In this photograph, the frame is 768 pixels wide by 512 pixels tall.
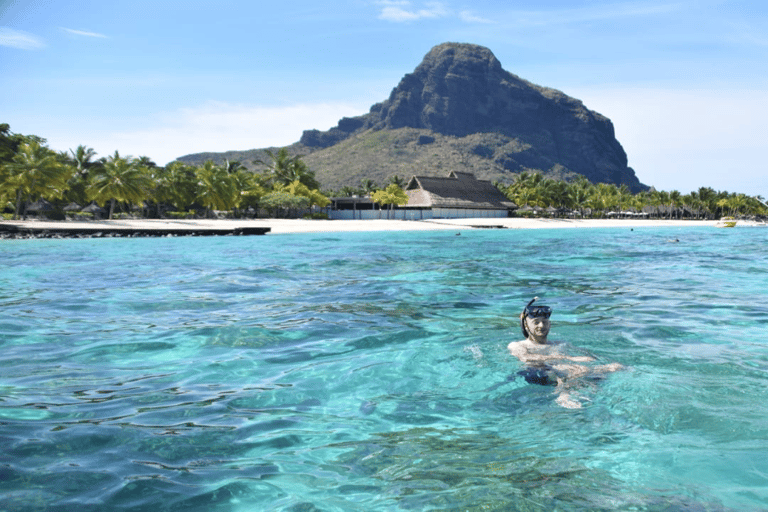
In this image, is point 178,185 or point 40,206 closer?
point 40,206

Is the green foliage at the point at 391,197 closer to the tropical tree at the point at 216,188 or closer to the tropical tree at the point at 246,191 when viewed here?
the tropical tree at the point at 246,191

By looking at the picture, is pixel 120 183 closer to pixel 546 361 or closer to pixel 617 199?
pixel 546 361

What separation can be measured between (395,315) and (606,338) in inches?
147

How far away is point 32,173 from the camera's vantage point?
43.1 m

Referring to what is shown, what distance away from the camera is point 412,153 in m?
193

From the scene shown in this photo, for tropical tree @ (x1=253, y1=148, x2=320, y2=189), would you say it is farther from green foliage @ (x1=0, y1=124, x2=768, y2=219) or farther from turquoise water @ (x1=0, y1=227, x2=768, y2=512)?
turquoise water @ (x1=0, y1=227, x2=768, y2=512)

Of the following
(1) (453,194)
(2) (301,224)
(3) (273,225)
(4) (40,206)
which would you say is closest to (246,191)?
(2) (301,224)

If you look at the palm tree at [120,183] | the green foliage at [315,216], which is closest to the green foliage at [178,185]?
the palm tree at [120,183]

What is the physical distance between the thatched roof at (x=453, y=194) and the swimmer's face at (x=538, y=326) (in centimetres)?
6440

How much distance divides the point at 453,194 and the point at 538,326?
69991 mm

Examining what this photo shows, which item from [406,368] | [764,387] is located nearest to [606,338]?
[764,387]

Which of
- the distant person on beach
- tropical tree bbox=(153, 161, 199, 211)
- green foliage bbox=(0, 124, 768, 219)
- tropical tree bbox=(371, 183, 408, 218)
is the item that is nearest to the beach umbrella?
green foliage bbox=(0, 124, 768, 219)

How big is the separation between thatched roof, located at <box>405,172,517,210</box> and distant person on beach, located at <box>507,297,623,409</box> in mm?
64355

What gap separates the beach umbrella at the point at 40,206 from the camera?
5425 centimetres
